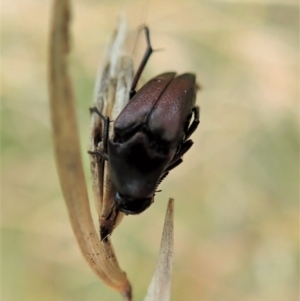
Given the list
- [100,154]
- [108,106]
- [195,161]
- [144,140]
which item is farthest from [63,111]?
[195,161]

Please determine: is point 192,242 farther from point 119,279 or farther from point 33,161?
point 119,279

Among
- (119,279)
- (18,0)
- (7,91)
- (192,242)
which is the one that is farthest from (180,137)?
(18,0)

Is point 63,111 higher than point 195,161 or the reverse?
higher

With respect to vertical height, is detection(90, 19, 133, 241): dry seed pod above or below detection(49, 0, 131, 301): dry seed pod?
below

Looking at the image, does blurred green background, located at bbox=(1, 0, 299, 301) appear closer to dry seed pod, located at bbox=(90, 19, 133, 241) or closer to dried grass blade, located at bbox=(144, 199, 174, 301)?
dry seed pod, located at bbox=(90, 19, 133, 241)

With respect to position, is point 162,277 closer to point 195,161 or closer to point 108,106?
point 108,106

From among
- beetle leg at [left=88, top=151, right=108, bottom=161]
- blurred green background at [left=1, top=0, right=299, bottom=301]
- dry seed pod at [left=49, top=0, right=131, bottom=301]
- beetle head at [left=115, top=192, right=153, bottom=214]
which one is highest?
dry seed pod at [left=49, top=0, right=131, bottom=301]

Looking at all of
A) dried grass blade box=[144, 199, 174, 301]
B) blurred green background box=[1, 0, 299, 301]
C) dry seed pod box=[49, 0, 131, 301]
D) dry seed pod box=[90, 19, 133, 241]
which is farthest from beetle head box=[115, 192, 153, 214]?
blurred green background box=[1, 0, 299, 301]

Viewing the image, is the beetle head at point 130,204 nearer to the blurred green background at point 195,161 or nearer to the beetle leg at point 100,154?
the beetle leg at point 100,154
